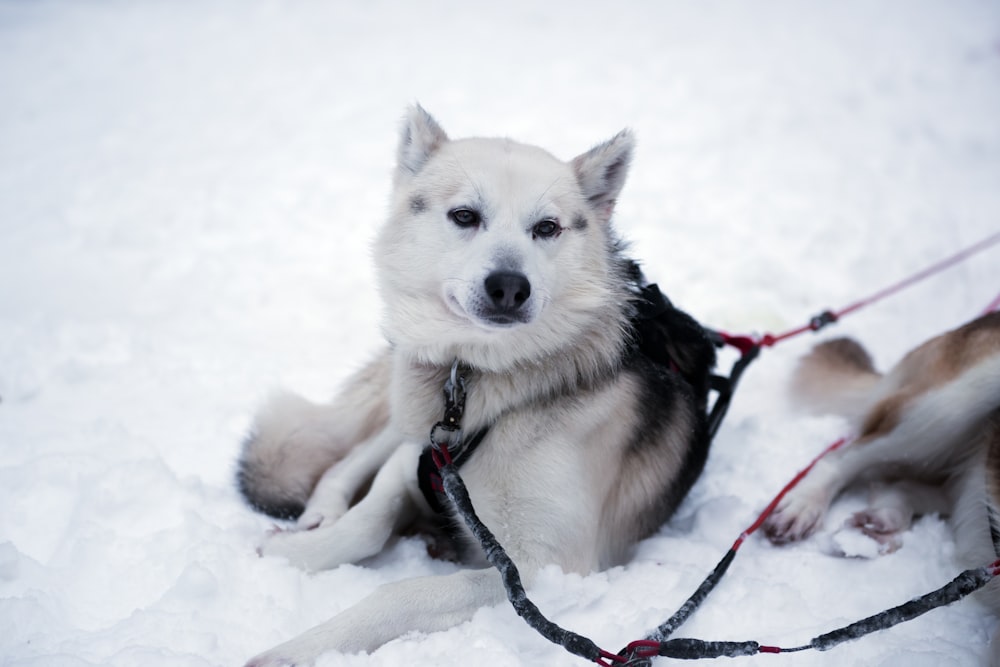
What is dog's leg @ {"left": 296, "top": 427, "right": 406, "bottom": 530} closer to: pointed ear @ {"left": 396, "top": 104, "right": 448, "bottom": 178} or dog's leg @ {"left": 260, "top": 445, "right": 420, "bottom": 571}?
dog's leg @ {"left": 260, "top": 445, "right": 420, "bottom": 571}

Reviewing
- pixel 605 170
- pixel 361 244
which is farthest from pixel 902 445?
pixel 361 244

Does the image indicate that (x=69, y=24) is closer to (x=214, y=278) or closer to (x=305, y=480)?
(x=214, y=278)

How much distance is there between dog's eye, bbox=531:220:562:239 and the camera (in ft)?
7.86

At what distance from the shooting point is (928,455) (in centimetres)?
284

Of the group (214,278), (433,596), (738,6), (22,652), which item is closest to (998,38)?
(738,6)

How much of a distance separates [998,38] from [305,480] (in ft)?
28.6

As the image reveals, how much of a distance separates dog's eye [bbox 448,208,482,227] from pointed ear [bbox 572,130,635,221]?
0.45 m

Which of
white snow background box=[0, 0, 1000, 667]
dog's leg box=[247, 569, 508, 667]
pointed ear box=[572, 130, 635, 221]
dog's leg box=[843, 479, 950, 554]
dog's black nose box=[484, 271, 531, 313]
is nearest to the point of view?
dog's leg box=[247, 569, 508, 667]

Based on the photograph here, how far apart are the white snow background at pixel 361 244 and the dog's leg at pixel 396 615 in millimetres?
56

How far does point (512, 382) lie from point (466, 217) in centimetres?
57

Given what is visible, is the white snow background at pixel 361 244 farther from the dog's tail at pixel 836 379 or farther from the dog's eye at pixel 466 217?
the dog's eye at pixel 466 217

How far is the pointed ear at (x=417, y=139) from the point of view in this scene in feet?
8.54

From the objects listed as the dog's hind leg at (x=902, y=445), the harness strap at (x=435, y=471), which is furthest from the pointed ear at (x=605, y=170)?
the dog's hind leg at (x=902, y=445)

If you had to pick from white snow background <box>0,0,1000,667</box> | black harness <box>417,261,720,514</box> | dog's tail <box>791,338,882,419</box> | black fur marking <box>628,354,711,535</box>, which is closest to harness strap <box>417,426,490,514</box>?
black harness <box>417,261,720,514</box>
